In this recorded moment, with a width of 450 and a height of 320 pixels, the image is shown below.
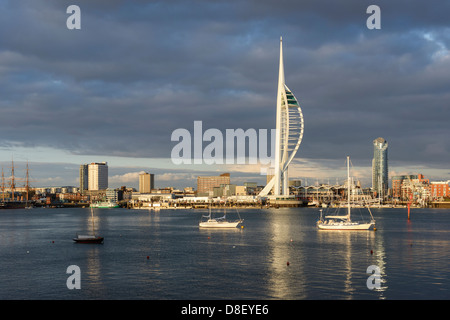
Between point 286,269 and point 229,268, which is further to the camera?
point 229,268

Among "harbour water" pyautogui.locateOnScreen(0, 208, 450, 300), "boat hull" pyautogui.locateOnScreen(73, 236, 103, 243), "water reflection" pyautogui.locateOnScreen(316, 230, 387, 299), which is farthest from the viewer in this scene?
"boat hull" pyautogui.locateOnScreen(73, 236, 103, 243)

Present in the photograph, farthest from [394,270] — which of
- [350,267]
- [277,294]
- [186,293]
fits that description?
[186,293]

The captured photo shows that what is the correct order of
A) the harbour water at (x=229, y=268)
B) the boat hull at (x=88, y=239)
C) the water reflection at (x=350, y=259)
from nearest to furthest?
the harbour water at (x=229, y=268)
the water reflection at (x=350, y=259)
the boat hull at (x=88, y=239)

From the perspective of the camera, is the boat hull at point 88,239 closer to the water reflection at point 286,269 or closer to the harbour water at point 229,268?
the harbour water at point 229,268

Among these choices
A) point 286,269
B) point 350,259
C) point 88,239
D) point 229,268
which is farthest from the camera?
point 88,239

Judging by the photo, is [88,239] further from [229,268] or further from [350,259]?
[350,259]

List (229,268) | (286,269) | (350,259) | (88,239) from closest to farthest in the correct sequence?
(286,269), (229,268), (350,259), (88,239)

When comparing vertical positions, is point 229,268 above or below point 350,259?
above

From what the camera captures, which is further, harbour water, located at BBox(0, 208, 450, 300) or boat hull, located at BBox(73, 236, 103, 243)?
boat hull, located at BBox(73, 236, 103, 243)

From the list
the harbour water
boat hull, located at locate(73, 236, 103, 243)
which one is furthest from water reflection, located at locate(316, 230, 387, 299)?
boat hull, located at locate(73, 236, 103, 243)

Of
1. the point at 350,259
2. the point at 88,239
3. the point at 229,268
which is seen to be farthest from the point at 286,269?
the point at 88,239

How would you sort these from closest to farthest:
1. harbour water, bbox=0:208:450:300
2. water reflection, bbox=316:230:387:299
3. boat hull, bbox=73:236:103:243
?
harbour water, bbox=0:208:450:300 → water reflection, bbox=316:230:387:299 → boat hull, bbox=73:236:103:243

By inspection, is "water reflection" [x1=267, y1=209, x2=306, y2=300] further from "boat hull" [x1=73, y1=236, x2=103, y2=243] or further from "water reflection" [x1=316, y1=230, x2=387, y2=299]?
"boat hull" [x1=73, y1=236, x2=103, y2=243]

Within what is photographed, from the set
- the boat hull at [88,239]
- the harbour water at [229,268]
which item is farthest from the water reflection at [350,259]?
the boat hull at [88,239]
